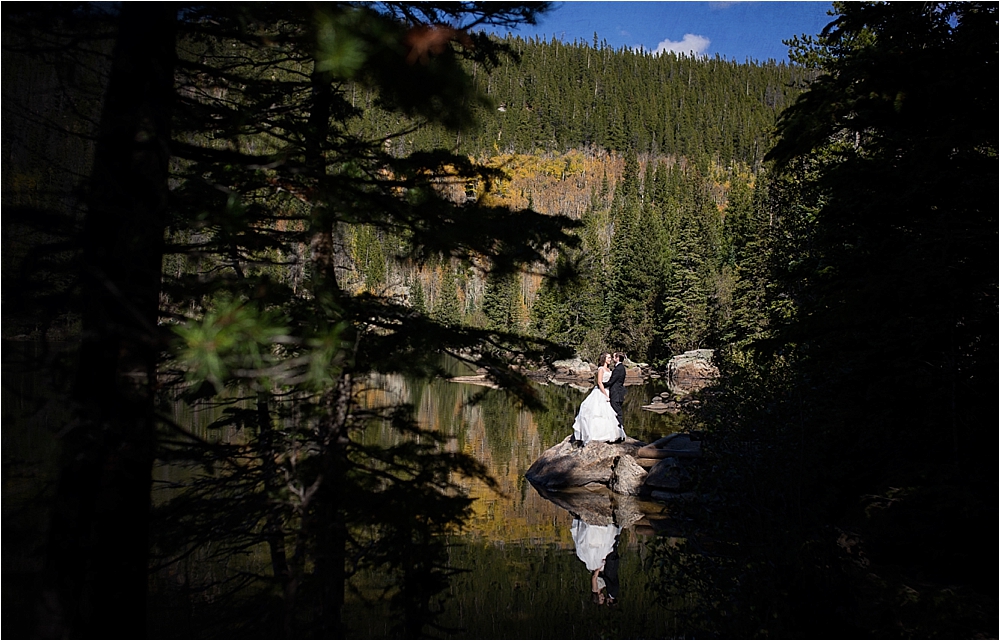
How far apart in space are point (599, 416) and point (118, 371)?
10546 mm

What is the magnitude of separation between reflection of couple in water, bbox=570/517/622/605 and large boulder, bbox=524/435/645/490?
6.15 feet

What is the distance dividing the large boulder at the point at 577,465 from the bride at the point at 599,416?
182 millimetres

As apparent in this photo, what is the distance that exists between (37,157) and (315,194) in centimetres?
144

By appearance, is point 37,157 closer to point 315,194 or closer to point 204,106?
point 204,106

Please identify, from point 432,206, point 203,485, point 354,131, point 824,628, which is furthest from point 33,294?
point 824,628

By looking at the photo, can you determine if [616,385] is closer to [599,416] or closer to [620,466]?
[599,416]

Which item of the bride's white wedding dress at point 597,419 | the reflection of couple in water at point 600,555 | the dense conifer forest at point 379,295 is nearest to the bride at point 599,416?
the bride's white wedding dress at point 597,419

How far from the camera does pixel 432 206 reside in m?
3.91

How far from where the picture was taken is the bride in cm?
1300

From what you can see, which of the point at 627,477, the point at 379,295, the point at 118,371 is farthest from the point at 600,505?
the point at 118,371

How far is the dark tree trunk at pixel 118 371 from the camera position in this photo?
10.8 feet

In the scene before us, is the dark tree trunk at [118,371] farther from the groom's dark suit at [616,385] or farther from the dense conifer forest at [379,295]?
the groom's dark suit at [616,385]

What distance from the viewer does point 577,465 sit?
12.6m

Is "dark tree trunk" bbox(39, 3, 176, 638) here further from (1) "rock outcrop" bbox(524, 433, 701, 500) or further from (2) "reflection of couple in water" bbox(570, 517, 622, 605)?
(1) "rock outcrop" bbox(524, 433, 701, 500)
